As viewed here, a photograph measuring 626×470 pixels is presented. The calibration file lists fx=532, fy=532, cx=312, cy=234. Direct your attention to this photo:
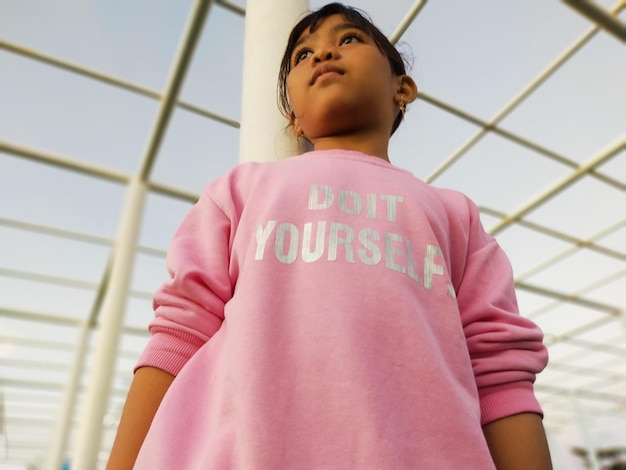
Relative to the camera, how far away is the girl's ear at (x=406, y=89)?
1.19m

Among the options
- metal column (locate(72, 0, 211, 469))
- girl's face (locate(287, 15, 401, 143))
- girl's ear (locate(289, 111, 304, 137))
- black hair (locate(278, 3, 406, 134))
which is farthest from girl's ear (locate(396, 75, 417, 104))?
metal column (locate(72, 0, 211, 469))

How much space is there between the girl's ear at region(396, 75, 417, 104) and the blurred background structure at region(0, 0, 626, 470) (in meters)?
0.43

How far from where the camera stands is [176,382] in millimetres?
633

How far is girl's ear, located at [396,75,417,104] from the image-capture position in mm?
1190

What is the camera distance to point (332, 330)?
629 millimetres

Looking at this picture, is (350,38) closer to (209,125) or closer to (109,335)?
(209,125)

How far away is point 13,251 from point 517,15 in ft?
15.0

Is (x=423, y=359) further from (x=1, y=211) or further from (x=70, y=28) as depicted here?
(x=1, y=211)

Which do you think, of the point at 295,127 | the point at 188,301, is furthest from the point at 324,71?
the point at 188,301

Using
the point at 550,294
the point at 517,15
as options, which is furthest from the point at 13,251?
the point at 550,294

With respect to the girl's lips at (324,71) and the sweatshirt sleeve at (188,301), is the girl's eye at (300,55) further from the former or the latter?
the sweatshirt sleeve at (188,301)

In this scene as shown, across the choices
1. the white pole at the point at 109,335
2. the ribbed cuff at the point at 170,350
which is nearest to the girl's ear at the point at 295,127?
the ribbed cuff at the point at 170,350

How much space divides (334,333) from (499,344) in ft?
0.88

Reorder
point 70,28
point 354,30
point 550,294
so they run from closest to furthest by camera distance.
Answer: point 354,30 < point 70,28 < point 550,294
